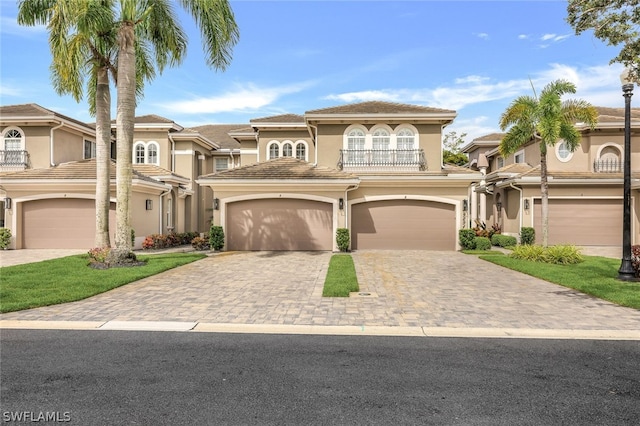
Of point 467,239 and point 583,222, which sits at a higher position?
point 583,222

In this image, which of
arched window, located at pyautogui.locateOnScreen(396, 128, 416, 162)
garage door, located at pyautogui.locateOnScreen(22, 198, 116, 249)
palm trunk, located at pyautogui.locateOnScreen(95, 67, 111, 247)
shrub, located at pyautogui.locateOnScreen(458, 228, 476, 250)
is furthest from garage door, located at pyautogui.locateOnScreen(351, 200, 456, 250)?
garage door, located at pyautogui.locateOnScreen(22, 198, 116, 249)

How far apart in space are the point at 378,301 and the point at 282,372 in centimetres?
394

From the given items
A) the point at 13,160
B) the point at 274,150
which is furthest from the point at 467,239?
the point at 13,160

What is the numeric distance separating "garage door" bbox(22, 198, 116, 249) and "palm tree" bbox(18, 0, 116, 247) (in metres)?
5.45

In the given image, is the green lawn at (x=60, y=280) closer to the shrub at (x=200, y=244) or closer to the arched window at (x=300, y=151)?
the shrub at (x=200, y=244)

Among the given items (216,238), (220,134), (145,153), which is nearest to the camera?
(216,238)

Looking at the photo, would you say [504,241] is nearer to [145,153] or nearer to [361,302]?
[361,302]

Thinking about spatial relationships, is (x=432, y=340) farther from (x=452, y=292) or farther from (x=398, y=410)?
(x=452, y=292)

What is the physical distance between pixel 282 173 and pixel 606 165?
1810cm

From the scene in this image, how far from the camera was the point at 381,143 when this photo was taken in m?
19.8

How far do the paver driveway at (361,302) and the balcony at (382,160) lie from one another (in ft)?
27.0

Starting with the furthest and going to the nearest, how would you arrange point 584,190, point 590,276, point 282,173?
point 584,190, point 282,173, point 590,276

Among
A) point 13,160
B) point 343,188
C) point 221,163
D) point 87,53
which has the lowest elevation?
point 343,188

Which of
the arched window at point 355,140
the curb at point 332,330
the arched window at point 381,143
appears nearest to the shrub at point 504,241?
the arched window at point 381,143
